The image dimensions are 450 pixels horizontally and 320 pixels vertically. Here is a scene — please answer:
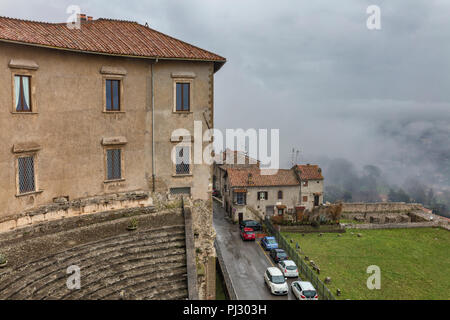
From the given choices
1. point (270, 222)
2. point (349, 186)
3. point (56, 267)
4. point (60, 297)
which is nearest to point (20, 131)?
point (56, 267)

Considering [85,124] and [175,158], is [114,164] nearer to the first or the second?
[85,124]

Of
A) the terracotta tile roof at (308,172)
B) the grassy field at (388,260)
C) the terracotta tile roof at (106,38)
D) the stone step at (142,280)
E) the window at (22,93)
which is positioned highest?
the terracotta tile roof at (106,38)

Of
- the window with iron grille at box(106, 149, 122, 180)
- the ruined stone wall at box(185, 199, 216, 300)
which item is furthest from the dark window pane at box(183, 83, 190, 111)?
the ruined stone wall at box(185, 199, 216, 300)

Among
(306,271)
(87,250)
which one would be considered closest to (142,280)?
(87,250)

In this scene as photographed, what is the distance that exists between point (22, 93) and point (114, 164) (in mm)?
6815

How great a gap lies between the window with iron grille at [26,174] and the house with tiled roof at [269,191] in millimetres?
33762

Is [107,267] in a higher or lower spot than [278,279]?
higher

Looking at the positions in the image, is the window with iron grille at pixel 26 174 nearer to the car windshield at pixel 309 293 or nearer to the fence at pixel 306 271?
the car windshield at pixel 309 293

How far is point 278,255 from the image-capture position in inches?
1481

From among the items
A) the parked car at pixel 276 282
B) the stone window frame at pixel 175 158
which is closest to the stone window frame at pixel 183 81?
the stone window frame at pixel 175 158

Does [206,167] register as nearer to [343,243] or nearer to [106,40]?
[106,40]

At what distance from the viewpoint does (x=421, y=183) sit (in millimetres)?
168875

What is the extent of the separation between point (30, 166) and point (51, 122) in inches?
106

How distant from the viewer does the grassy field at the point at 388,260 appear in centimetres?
3192
